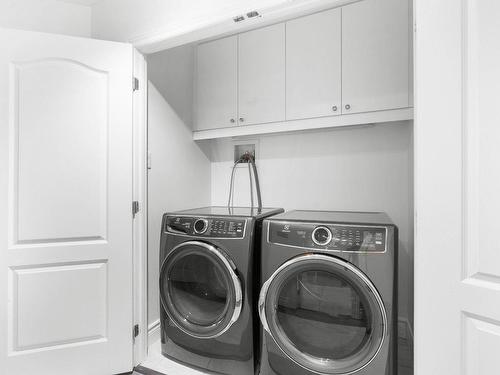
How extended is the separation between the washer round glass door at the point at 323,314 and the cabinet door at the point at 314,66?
1.10 metres

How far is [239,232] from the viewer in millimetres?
1738

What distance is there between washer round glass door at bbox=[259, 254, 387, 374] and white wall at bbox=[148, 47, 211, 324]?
3.19ft

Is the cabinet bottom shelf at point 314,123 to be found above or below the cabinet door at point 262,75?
below

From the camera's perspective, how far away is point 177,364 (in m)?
1.94

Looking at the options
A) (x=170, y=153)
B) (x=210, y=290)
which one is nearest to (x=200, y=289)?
(x=210, y=290)

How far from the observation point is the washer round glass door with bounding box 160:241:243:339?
1.72 m

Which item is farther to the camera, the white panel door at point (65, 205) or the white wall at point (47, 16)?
the white wall at point (47, 16)

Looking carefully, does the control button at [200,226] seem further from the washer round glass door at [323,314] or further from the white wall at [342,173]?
the white wall at [342,173]

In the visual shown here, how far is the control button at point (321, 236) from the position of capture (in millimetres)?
1509

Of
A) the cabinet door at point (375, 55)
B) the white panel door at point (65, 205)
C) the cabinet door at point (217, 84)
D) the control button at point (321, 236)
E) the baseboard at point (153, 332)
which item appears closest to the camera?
the control button at point (321, 236)

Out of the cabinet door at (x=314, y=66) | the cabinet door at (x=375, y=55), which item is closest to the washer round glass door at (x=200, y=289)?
the cabinet door at (x=314, y=66)
